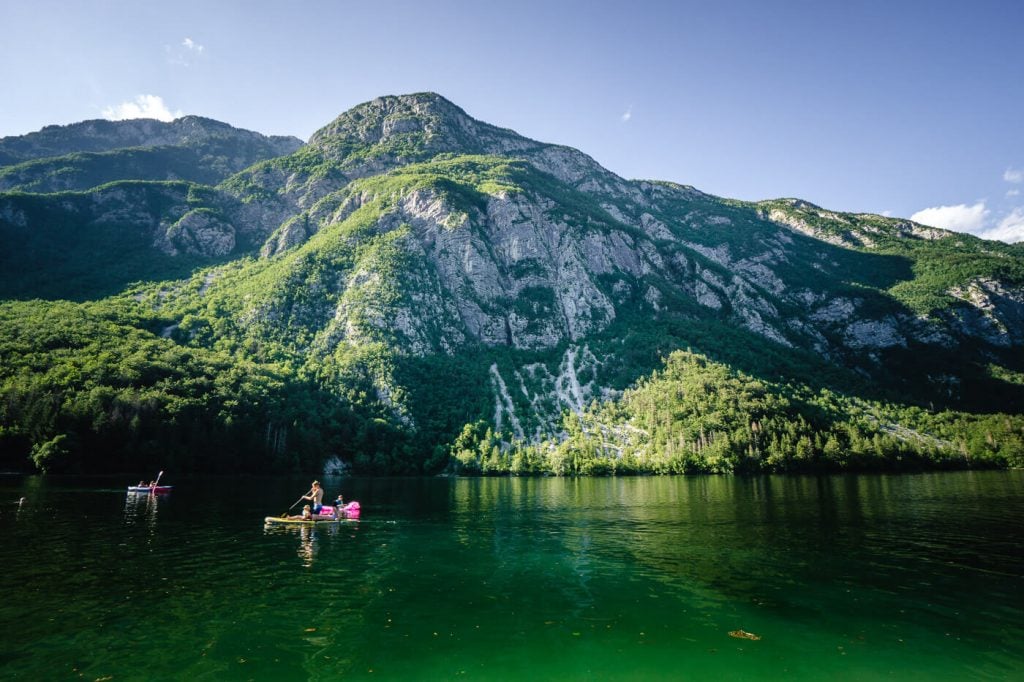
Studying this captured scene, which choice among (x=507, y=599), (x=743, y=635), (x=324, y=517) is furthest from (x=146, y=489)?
(x=743, y=635)

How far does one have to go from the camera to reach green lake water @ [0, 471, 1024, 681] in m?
15.9

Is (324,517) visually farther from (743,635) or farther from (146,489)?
(743,635)

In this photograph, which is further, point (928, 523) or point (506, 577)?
point (928, 523)

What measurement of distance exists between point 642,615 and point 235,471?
127621 mm

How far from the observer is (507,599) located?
23.6 m

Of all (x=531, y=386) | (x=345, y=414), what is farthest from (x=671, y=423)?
(x=345, y=414)

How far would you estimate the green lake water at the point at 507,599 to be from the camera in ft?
52.0

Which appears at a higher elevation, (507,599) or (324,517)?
(507,599)

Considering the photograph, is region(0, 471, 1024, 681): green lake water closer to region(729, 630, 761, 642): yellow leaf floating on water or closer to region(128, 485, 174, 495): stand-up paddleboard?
region(729, 630, 761, 642): yellow leaf floating on water

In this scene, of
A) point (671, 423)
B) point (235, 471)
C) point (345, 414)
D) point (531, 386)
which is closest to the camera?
point (235, 471)

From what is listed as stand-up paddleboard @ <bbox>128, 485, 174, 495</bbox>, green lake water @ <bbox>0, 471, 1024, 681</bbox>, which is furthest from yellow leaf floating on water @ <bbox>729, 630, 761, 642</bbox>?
stand-up paddleboard @ <bbox>128, 485, 174, 495</bbox>

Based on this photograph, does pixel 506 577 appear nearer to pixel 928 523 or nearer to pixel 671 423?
pixel 928 523

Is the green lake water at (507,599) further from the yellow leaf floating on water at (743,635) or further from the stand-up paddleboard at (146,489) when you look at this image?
the stand-up paddleboard at (146,489)

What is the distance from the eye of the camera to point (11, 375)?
351ft
